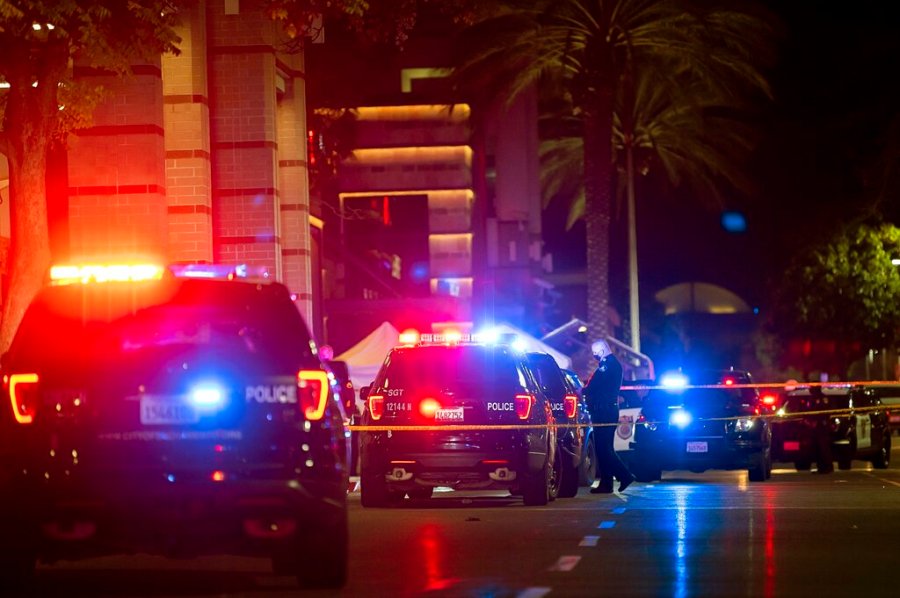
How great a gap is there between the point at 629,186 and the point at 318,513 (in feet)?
127

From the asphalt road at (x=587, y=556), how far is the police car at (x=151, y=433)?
0.75m

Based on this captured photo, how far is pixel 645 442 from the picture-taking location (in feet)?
82.4

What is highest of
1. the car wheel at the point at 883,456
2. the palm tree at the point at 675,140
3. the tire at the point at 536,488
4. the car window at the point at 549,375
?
the palm tree at the point at 675,140

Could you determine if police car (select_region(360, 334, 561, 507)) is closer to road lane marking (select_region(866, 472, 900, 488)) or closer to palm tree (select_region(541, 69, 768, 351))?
road lane marking (select_region(866, 472, 900, 488))

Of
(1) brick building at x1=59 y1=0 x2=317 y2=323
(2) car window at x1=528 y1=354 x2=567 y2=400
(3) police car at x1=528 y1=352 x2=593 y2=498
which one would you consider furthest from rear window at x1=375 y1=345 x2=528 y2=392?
(1) brick building at x1=59 y1=0 x2=317 y2=323

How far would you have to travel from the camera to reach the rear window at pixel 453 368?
63.0 feet

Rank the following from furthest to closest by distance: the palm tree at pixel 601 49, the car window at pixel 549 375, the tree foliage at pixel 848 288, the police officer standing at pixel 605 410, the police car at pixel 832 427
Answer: the tree foliage at pixel 848 288 → the palm tree at pixel 601 49 → the police car at pixel 832 427 → the police officer standing at pixel 605 410 → the car window at pixel 549 375

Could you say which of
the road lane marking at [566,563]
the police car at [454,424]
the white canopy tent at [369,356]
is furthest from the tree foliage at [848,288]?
the road lane marking at [566,563]

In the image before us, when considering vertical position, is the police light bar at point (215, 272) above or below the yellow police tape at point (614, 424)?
above

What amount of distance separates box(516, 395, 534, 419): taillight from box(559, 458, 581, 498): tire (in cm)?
241

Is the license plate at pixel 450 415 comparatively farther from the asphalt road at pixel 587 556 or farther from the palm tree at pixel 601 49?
the palm tree at pixel 601 49

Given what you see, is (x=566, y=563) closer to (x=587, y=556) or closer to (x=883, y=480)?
(x=587, y=556)

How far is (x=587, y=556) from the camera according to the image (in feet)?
Result: 43.3

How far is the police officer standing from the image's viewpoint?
2220cm
